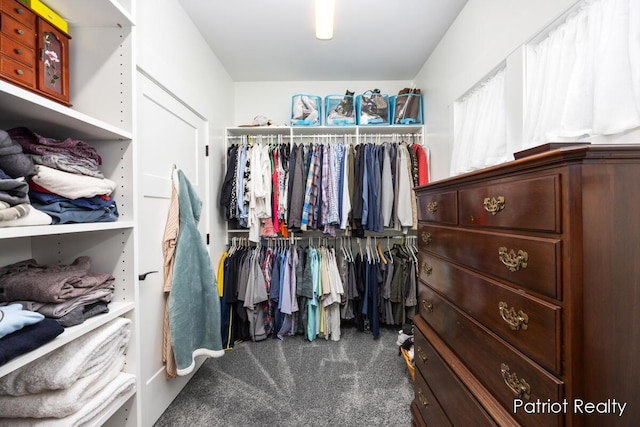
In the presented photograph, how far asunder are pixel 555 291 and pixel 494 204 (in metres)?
0.28

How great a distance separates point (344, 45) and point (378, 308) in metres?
2.46

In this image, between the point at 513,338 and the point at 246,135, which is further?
the point at 246,135

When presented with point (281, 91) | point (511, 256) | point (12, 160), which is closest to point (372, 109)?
point (281, 91)

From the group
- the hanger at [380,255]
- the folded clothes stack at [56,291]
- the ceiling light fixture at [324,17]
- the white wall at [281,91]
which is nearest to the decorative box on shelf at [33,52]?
the folded clothes stack at [56,291]

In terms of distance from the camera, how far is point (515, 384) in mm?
678

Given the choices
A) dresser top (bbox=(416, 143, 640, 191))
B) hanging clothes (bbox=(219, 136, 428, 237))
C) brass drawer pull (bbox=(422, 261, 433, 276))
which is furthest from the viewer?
hanging clothes (bbox=(219, 136, 428, 237))

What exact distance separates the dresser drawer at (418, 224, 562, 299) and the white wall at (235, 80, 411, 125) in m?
2.27

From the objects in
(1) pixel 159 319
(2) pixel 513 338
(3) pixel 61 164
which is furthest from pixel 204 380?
(2) pixel 513 338

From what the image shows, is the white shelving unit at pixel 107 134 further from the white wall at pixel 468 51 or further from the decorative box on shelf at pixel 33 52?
the white wall at pixel 468 51

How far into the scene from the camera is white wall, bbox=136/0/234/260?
1.37 m

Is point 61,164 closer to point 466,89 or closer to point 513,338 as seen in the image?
point 513,338

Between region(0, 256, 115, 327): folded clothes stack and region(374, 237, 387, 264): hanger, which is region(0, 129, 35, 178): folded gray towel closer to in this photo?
region(0, 256, 115, 327): folded clothes stack

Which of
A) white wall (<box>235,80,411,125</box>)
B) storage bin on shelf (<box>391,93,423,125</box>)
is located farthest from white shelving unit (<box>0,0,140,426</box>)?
storage bin on shelf (<box>391,93,423,125</box>)

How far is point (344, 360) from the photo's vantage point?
6.55 feet
